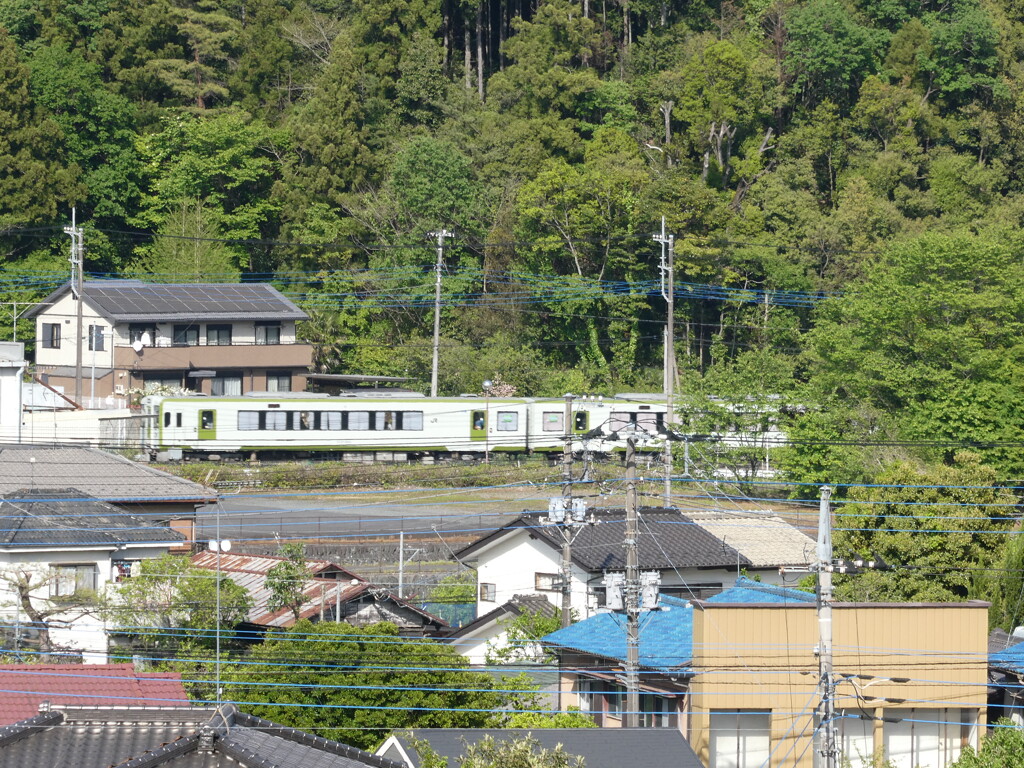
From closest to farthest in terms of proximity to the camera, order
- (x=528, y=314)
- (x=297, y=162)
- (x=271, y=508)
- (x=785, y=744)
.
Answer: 1. (x=785, y=744)
2. (x=271, y=508)
3. (x=528, y=314)
4. (x=297, y=162)

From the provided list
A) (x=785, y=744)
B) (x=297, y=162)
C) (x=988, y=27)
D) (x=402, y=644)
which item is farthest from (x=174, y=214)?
(x=785, y=744)

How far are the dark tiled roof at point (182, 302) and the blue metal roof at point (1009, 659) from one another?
30590 mm

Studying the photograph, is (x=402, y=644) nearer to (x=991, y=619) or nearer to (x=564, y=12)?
(x=991, y=619)

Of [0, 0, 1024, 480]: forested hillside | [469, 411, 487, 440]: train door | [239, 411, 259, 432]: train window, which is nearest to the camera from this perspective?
[239, 411, 259, 432]: train window

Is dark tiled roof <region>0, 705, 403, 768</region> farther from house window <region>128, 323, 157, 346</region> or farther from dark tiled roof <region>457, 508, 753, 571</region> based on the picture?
house window <region>128, 323, 157, 346</region>

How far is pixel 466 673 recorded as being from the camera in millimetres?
18484

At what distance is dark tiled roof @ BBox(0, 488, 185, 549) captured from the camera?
20219mm

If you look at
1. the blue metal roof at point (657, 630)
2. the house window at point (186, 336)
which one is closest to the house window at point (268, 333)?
the house window at point (186, 336)

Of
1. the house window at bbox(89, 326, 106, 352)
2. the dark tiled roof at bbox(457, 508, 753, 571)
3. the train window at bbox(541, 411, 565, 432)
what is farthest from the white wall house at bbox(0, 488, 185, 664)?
the house window at bbox(89, 326, 106, 352)

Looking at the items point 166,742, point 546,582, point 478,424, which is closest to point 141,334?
point 478,424

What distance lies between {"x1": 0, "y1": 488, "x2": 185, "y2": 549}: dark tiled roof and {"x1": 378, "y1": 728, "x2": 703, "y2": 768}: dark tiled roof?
976cm

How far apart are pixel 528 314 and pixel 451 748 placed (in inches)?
1426

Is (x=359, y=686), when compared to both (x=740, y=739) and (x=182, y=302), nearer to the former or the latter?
(x=740, y=739)

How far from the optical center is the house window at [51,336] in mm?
44500
